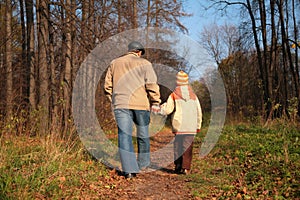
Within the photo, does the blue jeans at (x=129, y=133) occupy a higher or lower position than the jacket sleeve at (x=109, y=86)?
lower

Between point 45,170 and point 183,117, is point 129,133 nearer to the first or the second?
point 183,117

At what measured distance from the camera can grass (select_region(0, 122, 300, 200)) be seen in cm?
372

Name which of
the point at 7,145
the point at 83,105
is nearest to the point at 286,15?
the point at 83,105

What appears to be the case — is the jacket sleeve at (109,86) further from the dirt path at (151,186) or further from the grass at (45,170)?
the dirt path at (151,186)

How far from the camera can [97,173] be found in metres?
4.86

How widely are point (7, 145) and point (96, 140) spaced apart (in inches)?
82.1

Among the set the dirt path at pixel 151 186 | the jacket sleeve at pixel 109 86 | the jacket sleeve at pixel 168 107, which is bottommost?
the dirt path at pixel 151 186

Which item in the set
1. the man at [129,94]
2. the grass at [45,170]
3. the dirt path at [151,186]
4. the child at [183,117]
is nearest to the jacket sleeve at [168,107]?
the child at [183,117]

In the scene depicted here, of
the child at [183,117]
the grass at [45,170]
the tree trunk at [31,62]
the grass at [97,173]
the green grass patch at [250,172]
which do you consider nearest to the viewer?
the grass at [45,170]

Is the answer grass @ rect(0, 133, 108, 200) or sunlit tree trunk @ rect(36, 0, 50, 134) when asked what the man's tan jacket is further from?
sunlit tree trunk @ rect(36, 0, 50, 134)

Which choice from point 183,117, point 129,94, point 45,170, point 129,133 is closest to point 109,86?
point 129,94

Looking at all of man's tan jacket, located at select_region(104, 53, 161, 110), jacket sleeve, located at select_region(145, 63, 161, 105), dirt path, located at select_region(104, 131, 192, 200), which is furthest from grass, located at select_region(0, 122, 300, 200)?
jacket sleeve, located at select_region(145, 63, 161, 105)

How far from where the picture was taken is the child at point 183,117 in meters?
5.21

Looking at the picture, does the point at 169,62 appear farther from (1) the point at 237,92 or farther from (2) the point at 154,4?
(1) the point at 237,92
